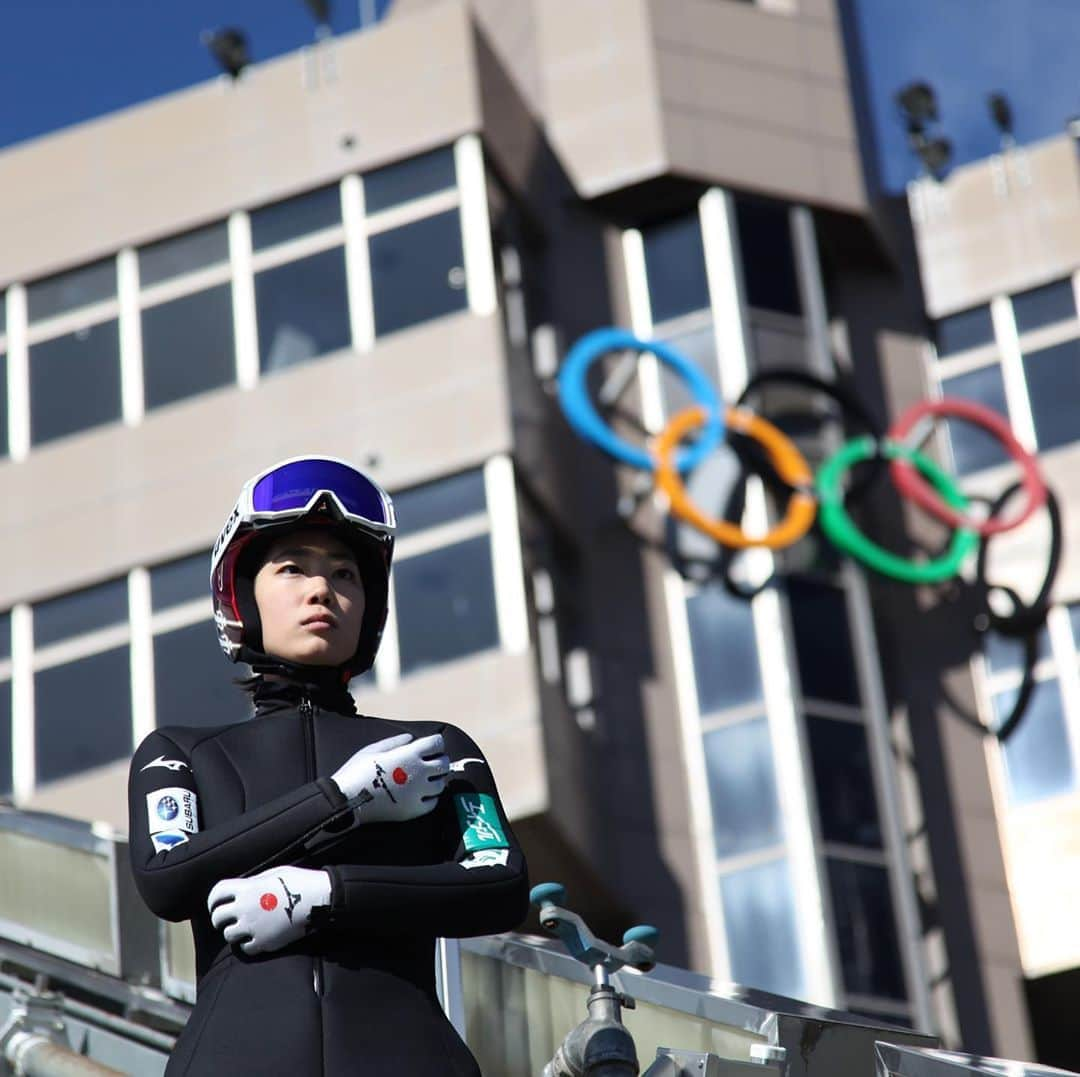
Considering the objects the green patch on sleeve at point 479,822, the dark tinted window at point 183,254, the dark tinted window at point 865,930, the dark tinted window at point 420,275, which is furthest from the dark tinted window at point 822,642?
the green patch on sleeve at point 479,822

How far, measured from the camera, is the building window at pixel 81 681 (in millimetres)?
21641

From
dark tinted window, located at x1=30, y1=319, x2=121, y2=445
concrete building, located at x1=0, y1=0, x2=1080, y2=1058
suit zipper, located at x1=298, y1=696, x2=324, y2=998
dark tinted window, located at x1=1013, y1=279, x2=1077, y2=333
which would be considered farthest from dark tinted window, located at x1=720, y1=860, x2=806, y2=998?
suit zipper, located at x1=298, y1=696, x2=324, y2=998

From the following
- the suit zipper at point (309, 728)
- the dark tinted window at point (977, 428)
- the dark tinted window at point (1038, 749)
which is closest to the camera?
the suit zipper at point (309, 728)

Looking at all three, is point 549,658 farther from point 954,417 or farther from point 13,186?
point 13,186

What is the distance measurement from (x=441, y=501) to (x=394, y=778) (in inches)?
654

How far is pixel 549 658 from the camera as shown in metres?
22.1

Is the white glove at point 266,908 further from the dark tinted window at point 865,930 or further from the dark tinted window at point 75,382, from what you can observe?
the dark tinted window at point 75,382

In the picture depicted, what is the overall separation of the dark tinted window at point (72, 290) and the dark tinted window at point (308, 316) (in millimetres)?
1850

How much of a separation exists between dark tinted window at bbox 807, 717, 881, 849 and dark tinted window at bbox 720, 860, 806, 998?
0.65 meters

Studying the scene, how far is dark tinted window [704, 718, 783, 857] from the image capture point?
847 inches

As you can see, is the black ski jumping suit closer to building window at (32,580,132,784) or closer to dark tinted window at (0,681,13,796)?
building window at (32,580,132,784)

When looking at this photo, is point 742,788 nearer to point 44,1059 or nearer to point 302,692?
point 44,1059

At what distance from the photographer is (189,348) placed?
23.3 m

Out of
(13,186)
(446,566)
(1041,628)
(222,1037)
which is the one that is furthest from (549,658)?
(222,1037)
